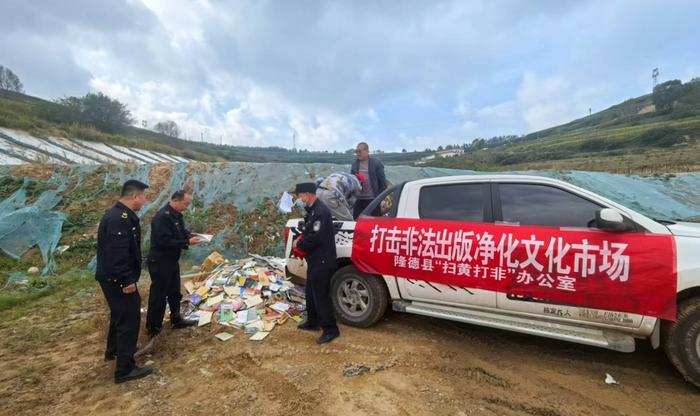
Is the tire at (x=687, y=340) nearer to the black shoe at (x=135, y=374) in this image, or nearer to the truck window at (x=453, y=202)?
the truck window at (x=453, y=202)

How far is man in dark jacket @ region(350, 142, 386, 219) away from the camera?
5863mm

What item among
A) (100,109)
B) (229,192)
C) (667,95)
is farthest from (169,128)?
(667,95)

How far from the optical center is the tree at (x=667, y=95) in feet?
168

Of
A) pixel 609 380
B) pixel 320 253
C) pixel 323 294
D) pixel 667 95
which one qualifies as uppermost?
pixel 667 95

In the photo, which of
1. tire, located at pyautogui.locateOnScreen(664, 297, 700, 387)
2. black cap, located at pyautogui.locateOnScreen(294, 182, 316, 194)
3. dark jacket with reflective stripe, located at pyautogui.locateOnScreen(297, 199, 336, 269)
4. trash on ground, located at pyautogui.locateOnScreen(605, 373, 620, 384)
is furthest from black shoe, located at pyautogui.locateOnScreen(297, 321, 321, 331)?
tire, located at pyautogui.locateOnScreen(664, 297, 700, 387)

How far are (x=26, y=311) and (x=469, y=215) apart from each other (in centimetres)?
620

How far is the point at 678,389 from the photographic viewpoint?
111 inches

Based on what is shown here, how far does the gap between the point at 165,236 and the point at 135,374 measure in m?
1.42

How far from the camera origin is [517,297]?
3166mm

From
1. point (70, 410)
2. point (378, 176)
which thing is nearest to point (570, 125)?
point (378, 176)

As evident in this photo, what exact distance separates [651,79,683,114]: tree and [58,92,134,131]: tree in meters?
72.3

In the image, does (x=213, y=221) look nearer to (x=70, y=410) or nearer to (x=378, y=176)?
(x=378, y=176)

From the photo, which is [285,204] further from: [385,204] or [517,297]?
[517,297]

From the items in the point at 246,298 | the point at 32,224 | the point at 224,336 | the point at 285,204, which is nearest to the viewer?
the point at 224,336
